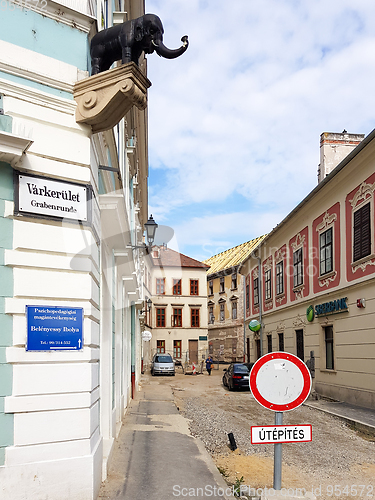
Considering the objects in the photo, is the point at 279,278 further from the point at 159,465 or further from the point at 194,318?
the point at 194,318

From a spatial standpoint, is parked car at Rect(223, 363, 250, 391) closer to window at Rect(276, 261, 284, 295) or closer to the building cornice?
window at Rect(276, 261, 284, 295)

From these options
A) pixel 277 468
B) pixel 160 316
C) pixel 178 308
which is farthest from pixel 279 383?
pixel 178 308

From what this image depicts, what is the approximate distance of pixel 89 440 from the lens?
185 inches

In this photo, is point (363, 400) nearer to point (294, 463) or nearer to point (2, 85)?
point (294, 463)

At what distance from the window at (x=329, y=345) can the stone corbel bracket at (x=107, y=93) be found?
564 inches

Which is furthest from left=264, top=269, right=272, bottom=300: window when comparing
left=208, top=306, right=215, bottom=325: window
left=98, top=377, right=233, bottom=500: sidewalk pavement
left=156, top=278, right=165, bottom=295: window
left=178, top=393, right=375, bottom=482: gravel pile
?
left=208, top=306, right=215, bottom=325: window

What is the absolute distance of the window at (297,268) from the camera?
21.3m

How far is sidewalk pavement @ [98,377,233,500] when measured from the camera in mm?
5770

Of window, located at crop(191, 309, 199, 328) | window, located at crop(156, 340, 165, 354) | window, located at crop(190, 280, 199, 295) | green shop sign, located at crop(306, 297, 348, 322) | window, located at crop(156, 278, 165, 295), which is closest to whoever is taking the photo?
green shop sign, located at crop(306, 297, 348, 322)

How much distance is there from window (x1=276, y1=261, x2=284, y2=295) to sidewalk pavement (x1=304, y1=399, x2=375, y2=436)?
9063 millimetres

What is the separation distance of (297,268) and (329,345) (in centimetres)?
512

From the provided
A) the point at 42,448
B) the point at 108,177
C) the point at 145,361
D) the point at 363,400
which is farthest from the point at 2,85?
the point at 145,361

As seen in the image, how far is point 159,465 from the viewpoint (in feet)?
23.5

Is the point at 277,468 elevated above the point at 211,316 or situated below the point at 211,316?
above
